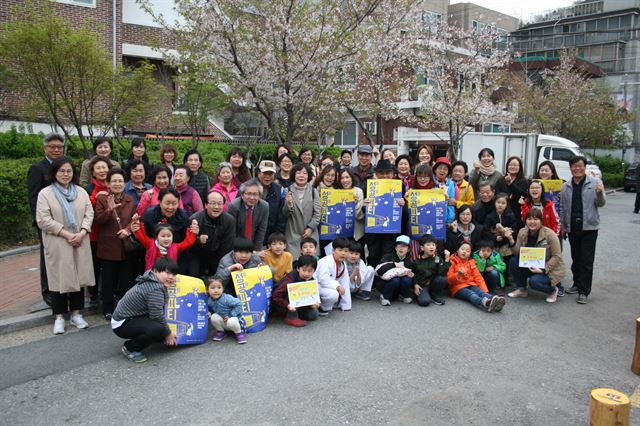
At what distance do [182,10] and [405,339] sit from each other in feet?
26.4

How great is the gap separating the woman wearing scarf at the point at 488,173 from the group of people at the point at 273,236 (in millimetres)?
22

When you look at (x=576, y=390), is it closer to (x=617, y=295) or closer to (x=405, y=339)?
(x=405, y=339)

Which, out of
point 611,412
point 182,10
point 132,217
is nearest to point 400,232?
point 132,217

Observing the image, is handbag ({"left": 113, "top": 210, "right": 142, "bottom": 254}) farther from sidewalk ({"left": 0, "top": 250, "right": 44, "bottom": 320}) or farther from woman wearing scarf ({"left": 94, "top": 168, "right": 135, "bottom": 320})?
sidewalk ({"left": 0, "top": 250, "right": 44, "bottom": 320})

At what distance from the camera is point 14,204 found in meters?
8.65

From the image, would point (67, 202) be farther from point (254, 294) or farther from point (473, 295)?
point (473, 295)

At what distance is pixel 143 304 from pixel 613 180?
30055 millimetres

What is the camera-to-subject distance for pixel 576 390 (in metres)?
4.24

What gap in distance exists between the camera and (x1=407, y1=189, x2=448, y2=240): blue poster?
22.5 ft

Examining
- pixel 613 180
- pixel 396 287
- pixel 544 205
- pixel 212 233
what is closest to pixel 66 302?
pixel 212 233

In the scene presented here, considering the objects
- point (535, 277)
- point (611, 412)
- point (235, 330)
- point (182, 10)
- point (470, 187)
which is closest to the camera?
point (611, 412)

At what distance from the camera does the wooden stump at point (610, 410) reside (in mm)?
3053

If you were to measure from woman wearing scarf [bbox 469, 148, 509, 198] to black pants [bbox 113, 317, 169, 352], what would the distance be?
5.32 meters

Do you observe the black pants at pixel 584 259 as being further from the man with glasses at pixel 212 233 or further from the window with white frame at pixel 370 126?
the window with white frame at pixel 370 126
